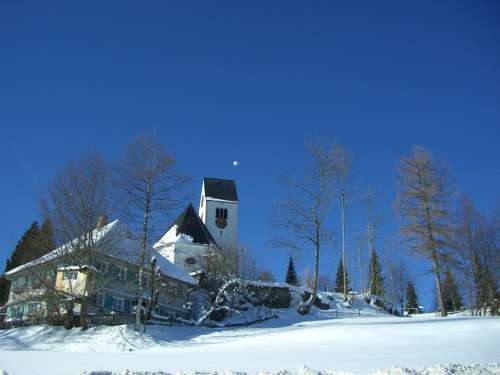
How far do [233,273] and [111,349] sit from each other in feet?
60.0

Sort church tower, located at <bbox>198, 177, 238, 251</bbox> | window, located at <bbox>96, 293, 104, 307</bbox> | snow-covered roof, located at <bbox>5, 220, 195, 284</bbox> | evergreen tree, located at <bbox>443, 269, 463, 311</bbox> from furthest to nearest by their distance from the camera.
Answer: church tower, located at <bbox>198, 177, 238, 251</bbox> → evergreen tree, located at <bbox>443, 269, 463, 311</bbox> → window, located at <bbox>96, 293, 104, 307</bbox> → snow-covered roof, located at <bbox>5, 220, 195, 284</bbox>

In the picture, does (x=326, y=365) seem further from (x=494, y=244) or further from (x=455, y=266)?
(x=494, y=244)

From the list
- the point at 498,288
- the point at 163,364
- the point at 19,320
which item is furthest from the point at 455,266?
the point at 19,320

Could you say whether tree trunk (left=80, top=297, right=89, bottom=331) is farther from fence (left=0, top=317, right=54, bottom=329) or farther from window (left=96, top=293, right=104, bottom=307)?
window (left=96, top=293, right=104, bottom=307)

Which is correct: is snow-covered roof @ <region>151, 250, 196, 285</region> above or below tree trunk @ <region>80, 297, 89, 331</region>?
above

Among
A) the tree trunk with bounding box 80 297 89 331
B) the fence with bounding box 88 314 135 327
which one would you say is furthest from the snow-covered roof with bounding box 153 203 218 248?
the tree trunk with bounding box 80 297 89 331

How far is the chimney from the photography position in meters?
28.9

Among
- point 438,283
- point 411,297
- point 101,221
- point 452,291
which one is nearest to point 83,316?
point 101,221

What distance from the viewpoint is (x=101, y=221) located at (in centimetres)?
2916

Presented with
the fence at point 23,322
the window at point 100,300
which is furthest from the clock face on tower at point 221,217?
the fence at point 23,322

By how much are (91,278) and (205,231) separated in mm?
27273

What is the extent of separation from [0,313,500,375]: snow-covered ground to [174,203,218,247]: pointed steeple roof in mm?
27771

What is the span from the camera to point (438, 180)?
96.1 ft

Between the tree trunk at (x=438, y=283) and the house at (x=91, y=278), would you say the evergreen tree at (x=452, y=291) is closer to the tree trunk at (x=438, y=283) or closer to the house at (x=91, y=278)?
the tree trunk at (x=438, y=283)
